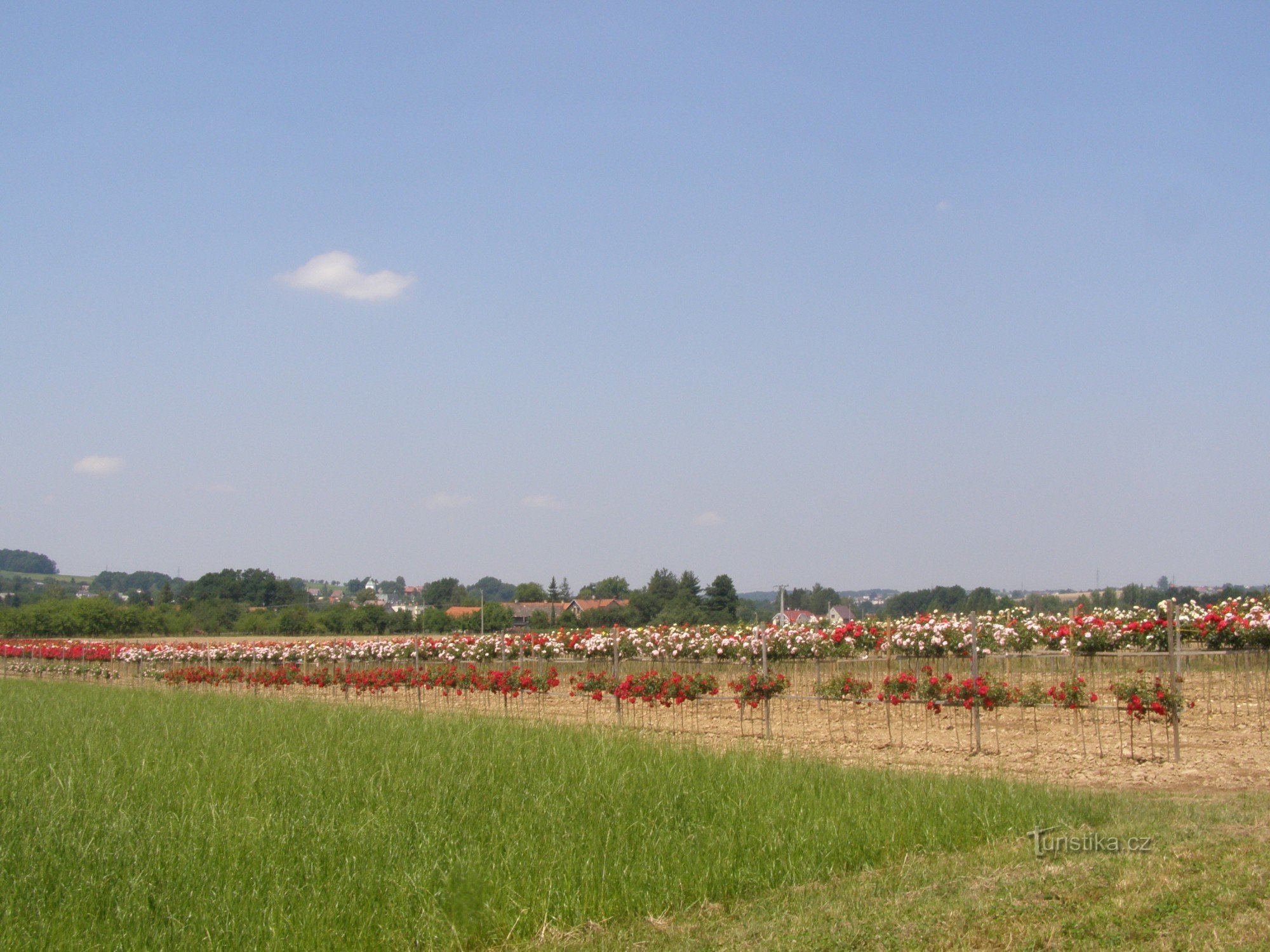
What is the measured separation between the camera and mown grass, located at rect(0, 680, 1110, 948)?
5656 millimetres

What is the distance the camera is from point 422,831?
7.23m

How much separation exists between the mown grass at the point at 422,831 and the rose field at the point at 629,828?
3 centimetres

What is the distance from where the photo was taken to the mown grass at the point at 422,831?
5.66 meters

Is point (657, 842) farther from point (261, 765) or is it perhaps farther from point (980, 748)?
point (980, 748)

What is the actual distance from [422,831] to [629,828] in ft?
5.36

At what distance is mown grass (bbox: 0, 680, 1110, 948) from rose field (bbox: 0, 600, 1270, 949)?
28 millimetres

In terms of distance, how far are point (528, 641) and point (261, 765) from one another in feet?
65.0

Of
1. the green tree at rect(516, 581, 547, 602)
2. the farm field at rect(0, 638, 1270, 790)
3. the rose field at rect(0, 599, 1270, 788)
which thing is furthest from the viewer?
the green tree at rect(516, 581, 547, 602)

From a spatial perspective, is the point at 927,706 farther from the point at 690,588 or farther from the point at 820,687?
the point at 690,588

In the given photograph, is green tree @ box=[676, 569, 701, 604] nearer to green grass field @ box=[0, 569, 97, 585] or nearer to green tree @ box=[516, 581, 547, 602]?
green tree @ box=[516, 581, 547, 602]

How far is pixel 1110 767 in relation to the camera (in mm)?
12992

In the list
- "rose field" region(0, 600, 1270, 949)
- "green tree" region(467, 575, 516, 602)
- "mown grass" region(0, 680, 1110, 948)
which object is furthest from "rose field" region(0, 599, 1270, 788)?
"green tree" region(467, 575, 516, 602)

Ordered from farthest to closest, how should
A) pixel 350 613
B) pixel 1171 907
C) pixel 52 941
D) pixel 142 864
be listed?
pixel 350 613
pixel 142 864
pixel 1171 907
pixel 52 941

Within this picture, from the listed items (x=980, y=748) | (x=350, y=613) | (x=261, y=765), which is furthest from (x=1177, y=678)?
(x=350, y=613)
